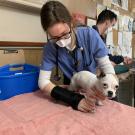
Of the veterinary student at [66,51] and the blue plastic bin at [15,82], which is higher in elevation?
the veterinary student at [66,51]

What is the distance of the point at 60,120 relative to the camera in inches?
31.3

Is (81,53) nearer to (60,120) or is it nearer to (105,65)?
(105,65)

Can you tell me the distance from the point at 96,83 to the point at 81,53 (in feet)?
0.76

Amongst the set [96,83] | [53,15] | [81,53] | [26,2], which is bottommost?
[96,83]

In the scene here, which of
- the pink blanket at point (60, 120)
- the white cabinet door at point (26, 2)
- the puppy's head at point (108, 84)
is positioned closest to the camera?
the pink blanket at point (60, 120)

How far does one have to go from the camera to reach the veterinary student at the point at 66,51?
949mm

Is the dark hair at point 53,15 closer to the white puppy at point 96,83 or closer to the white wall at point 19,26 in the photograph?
the white puppy at point 96,83

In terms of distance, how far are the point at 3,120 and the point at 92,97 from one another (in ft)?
1.30

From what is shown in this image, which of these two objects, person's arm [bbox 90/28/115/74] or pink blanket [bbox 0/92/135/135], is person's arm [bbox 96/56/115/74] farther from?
pink blanket [bbox 0/92/135/135]

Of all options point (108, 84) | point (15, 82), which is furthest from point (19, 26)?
point (108, 84)

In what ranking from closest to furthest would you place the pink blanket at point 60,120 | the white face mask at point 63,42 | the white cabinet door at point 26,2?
the pink blanket at point 60,120 → the white face mask at point 63,42 → the white cabinet door at point 26,2

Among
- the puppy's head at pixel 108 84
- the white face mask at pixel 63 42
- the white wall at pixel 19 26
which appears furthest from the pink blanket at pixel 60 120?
the white wall at pixel 19 26

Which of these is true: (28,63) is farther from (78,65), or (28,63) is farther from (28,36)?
(78,65)

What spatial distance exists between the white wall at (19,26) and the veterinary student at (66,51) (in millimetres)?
437
